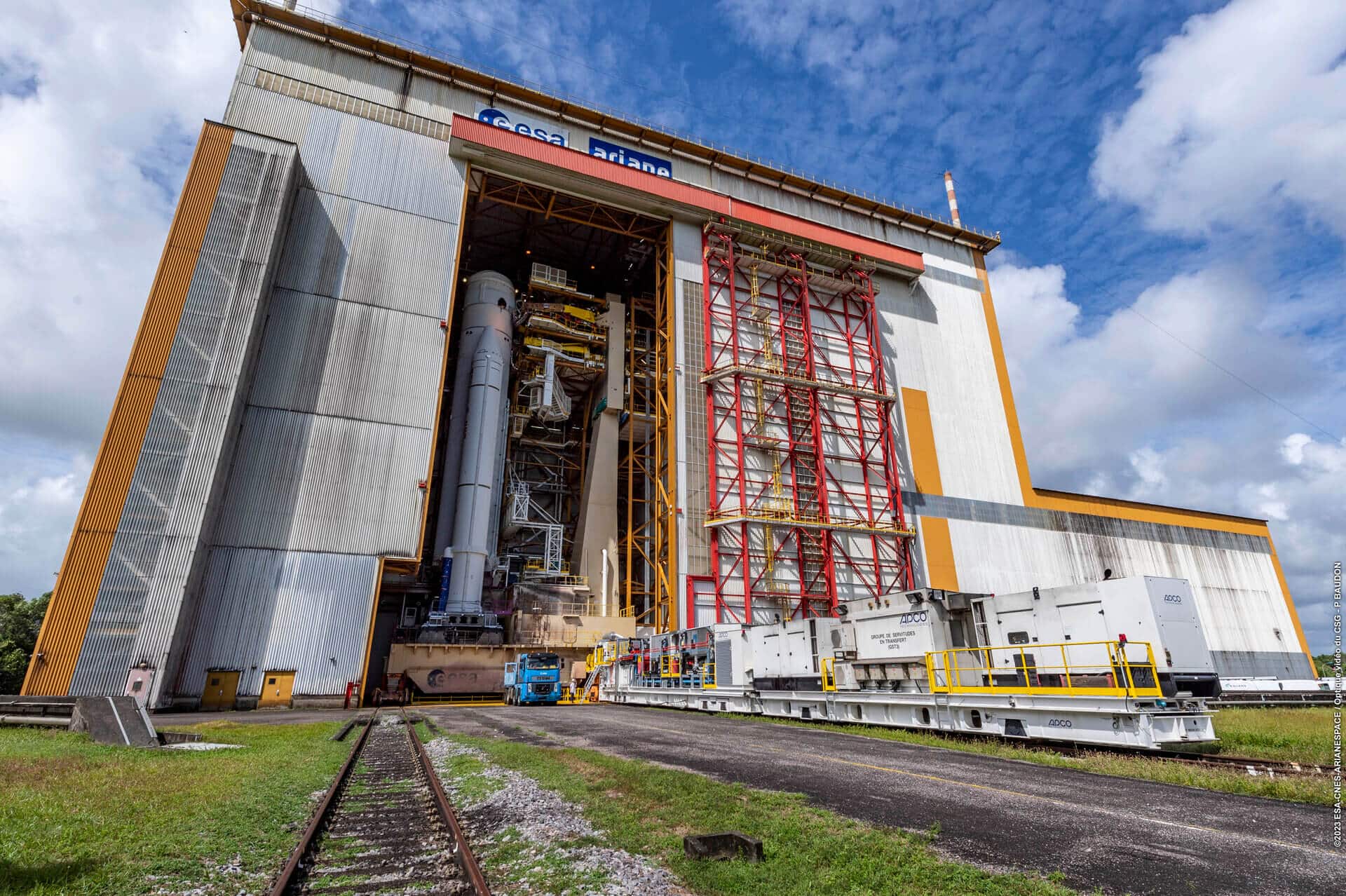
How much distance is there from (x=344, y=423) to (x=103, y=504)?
882 cm

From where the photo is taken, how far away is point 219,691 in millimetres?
24234

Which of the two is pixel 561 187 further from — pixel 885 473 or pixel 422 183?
pixel 885 473

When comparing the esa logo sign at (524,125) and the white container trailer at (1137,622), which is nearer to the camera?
the white container trailer at (1137,622)

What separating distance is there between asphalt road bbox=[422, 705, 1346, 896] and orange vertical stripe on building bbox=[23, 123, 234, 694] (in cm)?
2002

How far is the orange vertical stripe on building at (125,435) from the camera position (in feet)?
69.9

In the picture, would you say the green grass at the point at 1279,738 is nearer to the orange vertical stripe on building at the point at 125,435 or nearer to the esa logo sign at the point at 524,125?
the orange vertical stripe on building at the point at 125,435

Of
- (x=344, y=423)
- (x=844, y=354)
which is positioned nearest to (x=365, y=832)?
(x=344, y=423)

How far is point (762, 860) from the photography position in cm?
559

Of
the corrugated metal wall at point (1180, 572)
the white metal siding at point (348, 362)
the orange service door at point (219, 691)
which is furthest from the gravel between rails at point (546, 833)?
the corrugated metal wall at point (1180, 572)

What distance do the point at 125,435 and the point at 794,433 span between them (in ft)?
102

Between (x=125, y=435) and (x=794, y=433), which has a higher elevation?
(x=794, y=433)

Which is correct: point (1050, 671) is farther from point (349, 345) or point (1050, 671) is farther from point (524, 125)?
point (524, 125)

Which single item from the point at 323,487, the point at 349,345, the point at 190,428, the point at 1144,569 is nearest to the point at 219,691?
the point at 323,487

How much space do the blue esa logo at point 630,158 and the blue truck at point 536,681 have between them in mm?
28690
